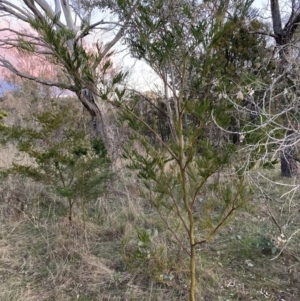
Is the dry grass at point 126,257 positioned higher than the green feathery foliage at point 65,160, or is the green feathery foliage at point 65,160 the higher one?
the green feathery foliage at point 65,160

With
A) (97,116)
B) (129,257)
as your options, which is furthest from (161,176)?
(97,116)

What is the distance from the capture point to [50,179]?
9.80 feet

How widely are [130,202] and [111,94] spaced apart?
2.47 m

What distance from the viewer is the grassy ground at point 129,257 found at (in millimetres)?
2258

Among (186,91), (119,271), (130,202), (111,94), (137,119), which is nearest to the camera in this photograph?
(111,94)

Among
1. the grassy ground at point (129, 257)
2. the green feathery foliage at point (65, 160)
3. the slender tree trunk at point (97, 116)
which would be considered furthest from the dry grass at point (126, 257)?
the slender tree trunk at point (97, 116)

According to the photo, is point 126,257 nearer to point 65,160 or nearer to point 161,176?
point 161,176

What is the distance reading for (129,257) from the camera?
263cm

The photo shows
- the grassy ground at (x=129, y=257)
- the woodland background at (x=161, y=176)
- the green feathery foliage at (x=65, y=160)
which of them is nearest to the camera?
the woodland background at (x=161, y=176)

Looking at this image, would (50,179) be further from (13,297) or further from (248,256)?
(248,256)

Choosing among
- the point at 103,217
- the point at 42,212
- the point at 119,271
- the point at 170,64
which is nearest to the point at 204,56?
the point at 170,64

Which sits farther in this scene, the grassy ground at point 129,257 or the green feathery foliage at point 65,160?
the green feathery foliage at point 65,160

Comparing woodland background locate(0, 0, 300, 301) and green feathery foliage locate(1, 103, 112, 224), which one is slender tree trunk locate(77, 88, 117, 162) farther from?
green feathery foliage locate(1, 103, 112, 224)

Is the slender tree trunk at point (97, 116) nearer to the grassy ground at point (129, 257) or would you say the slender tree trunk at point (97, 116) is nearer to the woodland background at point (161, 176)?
the woodland background at point (161, 176)
